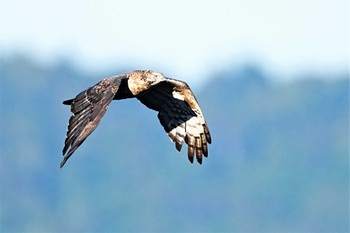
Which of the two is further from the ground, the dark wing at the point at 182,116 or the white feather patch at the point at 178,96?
the white feather patch at the point at 178,96

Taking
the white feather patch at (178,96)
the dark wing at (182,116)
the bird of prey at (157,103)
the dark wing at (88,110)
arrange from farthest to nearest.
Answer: the dark wing at (182,116), the white feather patch at (178,96), the bird of prey at (157,103), the dark wing at (88,110)

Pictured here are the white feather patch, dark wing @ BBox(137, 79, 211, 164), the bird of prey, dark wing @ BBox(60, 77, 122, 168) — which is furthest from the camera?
dark wing @ BBox(137, 79, 211, 164)

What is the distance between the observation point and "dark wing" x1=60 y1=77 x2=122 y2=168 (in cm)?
2098

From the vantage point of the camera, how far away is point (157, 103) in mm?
24516

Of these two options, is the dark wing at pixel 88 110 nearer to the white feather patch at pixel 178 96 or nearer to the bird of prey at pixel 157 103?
the bird of prey at pixel 157 103

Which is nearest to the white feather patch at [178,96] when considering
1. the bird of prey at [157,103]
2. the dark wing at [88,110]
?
the bird of prey at [157,103]

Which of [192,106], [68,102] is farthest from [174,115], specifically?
[68,102]

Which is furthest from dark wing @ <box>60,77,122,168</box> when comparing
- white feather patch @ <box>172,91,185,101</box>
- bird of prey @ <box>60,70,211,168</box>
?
white feather patch @ <box>172,91,185,101</box>

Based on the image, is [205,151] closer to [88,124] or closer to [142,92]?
[142,92]

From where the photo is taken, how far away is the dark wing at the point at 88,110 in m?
21.0

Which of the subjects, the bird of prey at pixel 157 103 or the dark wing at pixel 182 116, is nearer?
the bird of prey at pixel 157 103

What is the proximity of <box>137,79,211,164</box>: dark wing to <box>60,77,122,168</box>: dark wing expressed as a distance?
4.22 ft

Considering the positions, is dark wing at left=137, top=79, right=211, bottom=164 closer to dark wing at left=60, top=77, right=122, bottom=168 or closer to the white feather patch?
the white feather patch

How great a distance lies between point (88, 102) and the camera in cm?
2217
